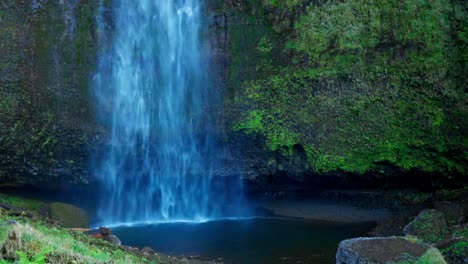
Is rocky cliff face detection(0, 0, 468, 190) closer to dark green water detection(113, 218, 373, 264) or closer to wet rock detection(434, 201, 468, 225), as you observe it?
dark green water detection(113, 218, 373, 264)

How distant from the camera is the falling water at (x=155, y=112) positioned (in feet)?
56.7

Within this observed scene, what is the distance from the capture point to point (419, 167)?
16.1m

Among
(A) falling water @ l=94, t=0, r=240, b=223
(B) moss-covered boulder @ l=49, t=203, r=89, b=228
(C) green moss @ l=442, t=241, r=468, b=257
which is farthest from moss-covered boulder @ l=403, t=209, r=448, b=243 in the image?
(B) moss-covered boulder @ l=49, t=203, r=89, b=228

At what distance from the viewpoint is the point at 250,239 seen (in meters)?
14.3

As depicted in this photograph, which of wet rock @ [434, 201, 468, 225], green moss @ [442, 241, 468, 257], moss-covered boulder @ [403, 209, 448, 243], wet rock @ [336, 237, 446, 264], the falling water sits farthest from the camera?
the falling water

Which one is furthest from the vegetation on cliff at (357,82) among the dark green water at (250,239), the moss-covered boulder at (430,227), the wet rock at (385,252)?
the wet rock at (385,252)

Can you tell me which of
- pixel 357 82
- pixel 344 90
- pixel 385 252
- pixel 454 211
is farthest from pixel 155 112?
pixel 385 252

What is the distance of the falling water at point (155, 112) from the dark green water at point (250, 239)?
1.60m

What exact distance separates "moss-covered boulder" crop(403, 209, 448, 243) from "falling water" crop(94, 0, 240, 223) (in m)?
6.78

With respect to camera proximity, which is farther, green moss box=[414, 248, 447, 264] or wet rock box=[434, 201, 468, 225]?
wet rock box=[434, 201, 468, 225]

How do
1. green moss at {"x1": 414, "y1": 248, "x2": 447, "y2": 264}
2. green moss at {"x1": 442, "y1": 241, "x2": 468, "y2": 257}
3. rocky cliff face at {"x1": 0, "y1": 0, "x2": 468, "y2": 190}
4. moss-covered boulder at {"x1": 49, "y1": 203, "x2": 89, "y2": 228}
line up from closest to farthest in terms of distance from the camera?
green moss at {"x1": 414, "y1": 248, "x2": 447, "y2": 264}
green moss at {"x1": 442, "y1": 241, "x2": 468, "y2": 257}
moss-covered boulder at {"x1": 49, "y1": 203, "x2": 89, "y2": 228}
rocky cliff face at {"x1": 0, "y1": 0, "x2": 468, "y2": 190}

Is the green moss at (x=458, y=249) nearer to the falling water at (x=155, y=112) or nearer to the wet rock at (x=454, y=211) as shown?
the wet rock at (x=454, y=211)

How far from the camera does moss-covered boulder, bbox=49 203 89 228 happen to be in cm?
1504

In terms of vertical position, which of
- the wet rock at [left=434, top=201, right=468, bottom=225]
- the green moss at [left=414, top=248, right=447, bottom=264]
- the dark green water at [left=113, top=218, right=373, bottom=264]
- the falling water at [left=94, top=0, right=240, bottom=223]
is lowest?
the dark green water at [left=113, top=218, right=373, bottom=264]
